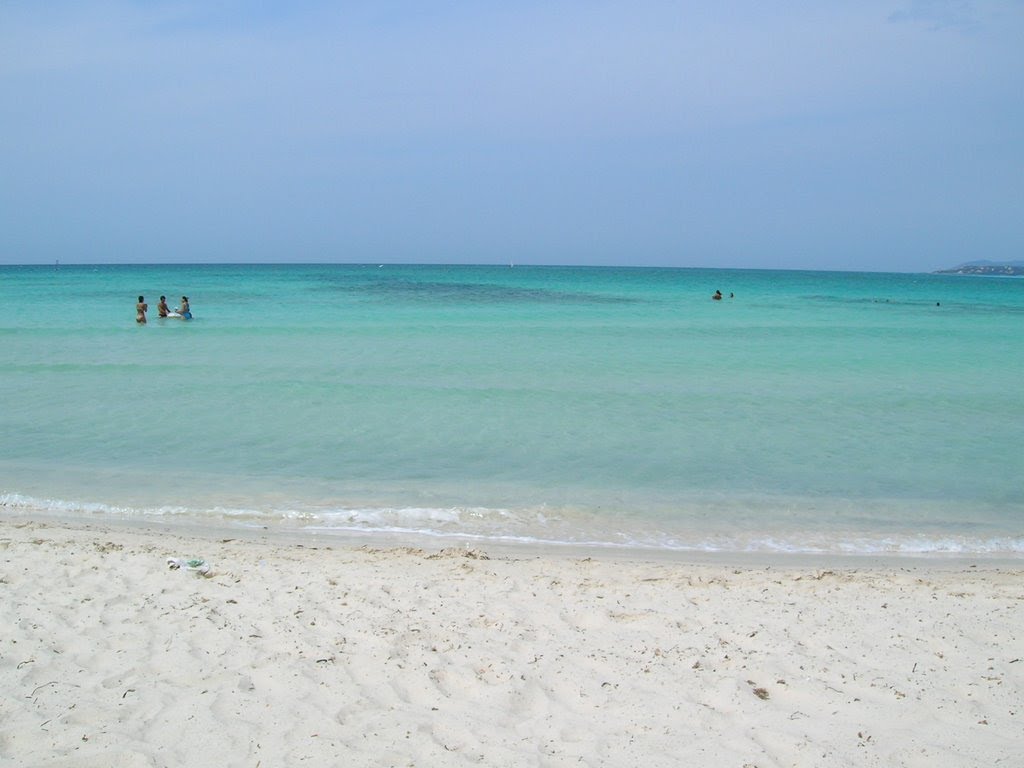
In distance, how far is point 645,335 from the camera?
21.0 m

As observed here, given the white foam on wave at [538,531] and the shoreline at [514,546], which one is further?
the white foam on wave at [538,531]

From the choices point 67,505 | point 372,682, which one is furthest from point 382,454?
point 372,682

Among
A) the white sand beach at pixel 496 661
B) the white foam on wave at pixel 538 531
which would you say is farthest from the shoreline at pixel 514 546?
the white sand beach at pixel 496 661

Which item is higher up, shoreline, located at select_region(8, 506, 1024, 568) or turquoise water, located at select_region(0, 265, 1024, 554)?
turquoise water, located at select_region(0, 265, 1024, 554)

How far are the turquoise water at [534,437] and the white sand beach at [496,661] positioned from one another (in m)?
1.02

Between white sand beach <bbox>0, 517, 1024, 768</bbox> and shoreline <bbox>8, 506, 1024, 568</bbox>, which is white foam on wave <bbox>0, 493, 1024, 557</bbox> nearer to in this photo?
shoreline <bbox>8, 506, 1024, 568</bbox>

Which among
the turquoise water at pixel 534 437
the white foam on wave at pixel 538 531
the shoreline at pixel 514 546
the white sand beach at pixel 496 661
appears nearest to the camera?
the white sand beach at pixel 496 661

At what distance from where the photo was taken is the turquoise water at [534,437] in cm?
667

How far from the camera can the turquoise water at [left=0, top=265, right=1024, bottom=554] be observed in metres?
6.67

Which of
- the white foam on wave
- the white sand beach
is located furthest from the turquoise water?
the white sand beach

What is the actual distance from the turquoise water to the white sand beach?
1.02 meters

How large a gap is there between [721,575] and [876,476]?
3273 mm

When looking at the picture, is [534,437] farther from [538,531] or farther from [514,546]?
[514,546]

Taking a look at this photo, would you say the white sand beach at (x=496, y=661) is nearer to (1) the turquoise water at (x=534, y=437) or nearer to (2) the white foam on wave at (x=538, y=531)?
(2) the white foam on wave at (x=538, y=531)
